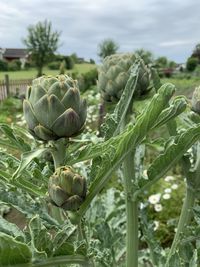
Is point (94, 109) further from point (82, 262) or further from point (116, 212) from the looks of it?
point (82, 262)

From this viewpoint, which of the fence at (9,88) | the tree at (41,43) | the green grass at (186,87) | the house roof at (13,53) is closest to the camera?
the green grass at (186,87)

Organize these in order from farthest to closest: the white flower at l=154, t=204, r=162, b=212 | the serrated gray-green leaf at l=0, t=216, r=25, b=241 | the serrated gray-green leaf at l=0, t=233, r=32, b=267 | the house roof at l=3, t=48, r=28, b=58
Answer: the house roof at l=3, t=48, r=28, b=58 → the white flower at l=154, t=204, r=162, b=212 → the serrated gray-green leaf at l=0, t=216, r=25, b=241 → the serrated gray-green leaf at l=0, t=233, r=32, b=267

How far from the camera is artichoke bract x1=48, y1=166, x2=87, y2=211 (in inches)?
27.6

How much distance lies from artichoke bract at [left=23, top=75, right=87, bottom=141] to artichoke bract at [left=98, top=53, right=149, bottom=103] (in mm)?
319

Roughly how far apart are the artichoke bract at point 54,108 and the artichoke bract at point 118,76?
319mm

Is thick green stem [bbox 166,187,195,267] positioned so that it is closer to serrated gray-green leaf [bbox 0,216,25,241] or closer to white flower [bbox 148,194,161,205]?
serrated gray-green leaf [bbox 0,216,25,241]

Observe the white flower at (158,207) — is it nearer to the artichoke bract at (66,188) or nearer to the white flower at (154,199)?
the white flower at (154,199)

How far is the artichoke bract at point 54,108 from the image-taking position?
27.5 inches

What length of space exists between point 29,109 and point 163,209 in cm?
259

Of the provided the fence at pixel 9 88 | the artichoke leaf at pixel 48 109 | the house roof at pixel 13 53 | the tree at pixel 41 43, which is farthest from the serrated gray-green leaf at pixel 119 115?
the house roof at pixel 13 53

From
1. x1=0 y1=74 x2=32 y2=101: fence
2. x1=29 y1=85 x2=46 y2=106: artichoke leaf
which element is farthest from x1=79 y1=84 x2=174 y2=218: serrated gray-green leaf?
x1=0 y1=74 x2=32 y2=101: fence

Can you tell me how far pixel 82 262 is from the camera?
2.46 feet

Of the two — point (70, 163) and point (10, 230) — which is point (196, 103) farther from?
point (10, 230)

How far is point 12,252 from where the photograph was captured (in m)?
0.63
